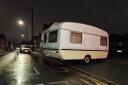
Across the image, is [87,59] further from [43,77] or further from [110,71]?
[43,77]

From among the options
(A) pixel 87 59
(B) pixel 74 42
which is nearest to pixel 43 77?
(B) pixel 74 42

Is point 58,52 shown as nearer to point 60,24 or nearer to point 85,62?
point 60,24

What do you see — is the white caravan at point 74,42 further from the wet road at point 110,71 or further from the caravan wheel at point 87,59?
the wet road at point 110,71

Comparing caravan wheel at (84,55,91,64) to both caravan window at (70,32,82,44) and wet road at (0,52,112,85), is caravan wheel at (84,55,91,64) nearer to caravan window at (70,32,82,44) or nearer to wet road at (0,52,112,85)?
caravan window at (70,32,82,44)

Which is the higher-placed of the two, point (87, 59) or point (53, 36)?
point (53, 36)

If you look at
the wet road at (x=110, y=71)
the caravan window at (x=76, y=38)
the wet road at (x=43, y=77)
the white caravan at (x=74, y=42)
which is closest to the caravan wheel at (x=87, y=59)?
the white caravan at (x=74, y=42)

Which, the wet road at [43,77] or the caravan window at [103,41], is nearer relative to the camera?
the wet road at [43,77]

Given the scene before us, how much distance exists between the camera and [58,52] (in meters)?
14.1

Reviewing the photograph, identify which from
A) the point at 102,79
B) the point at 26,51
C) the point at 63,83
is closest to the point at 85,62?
the point at 102,79

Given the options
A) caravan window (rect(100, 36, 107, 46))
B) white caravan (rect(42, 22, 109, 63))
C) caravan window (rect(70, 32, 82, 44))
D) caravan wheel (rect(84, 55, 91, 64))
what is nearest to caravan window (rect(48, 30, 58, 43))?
white caravan (rect(42, 22, 109, 63))

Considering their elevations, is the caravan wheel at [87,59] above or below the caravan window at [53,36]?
below

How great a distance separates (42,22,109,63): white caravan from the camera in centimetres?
1431

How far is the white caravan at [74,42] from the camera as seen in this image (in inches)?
563

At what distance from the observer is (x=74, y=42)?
49.6 ft
